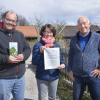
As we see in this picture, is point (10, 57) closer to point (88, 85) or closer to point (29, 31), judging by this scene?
point (88, 85)

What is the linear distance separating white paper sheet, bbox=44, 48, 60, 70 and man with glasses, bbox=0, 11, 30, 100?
2.07ft

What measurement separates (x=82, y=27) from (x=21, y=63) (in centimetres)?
113

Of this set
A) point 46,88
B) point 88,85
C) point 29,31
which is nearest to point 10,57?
point 46,88

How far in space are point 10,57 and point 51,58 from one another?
109cm

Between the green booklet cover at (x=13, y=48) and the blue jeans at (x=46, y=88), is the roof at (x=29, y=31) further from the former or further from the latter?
the green booklet cover at (x=13, y=48)

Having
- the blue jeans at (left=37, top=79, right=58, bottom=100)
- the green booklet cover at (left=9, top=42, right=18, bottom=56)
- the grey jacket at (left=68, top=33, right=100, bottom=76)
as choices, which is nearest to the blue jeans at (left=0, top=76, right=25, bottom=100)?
the green booklet cover at (left=9, top=42, right=18, bottom=56)

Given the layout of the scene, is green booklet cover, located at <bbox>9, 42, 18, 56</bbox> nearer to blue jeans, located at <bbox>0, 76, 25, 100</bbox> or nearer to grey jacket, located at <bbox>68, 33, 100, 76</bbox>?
blue jeans, located at <bbox>0, 76, 25, 100</bbox>

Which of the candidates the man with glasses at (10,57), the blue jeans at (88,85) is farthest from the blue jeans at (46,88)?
the man with glasses at (10,57)

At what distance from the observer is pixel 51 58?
636 cm

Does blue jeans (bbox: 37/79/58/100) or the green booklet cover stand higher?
the green booklet cover

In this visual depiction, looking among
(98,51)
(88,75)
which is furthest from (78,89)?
(98,51)

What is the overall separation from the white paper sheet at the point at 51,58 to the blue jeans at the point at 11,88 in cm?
70

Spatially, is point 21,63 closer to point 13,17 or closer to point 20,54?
point 20,54

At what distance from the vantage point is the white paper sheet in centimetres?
627
